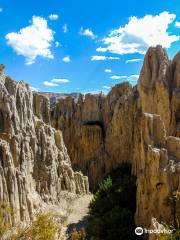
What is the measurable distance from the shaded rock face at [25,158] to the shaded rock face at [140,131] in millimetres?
10416

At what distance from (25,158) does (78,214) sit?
11.4m

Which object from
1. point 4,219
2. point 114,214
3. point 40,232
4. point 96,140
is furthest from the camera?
point 96,140

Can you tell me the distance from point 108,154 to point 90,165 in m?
4.23

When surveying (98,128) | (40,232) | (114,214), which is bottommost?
(114,214)

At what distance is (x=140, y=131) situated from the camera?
3853 centimetres

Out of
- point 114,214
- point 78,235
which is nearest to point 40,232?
point 78,235

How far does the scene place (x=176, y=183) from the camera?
3131 cm

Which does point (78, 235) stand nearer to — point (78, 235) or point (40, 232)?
point (78, 235)

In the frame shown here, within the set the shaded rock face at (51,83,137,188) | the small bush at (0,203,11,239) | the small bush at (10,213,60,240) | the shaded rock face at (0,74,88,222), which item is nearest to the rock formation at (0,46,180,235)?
the shaded rock face at (0,74,88,222)

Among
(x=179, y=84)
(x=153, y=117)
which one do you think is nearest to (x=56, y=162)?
(x=153, y=117)

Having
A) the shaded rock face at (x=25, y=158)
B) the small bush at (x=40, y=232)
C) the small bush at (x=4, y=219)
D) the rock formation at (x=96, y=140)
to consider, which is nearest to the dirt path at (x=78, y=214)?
the rock formation at (x=96, y=140)

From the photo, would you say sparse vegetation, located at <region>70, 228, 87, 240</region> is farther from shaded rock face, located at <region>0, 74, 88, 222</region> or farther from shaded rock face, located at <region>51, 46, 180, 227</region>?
shaded rock face, located at <region>0, 74, 88, 222</region>

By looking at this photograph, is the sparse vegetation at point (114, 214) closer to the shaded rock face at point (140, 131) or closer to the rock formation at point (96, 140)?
the shaded rock face at point (140, 131)

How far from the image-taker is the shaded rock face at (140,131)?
106 feet
